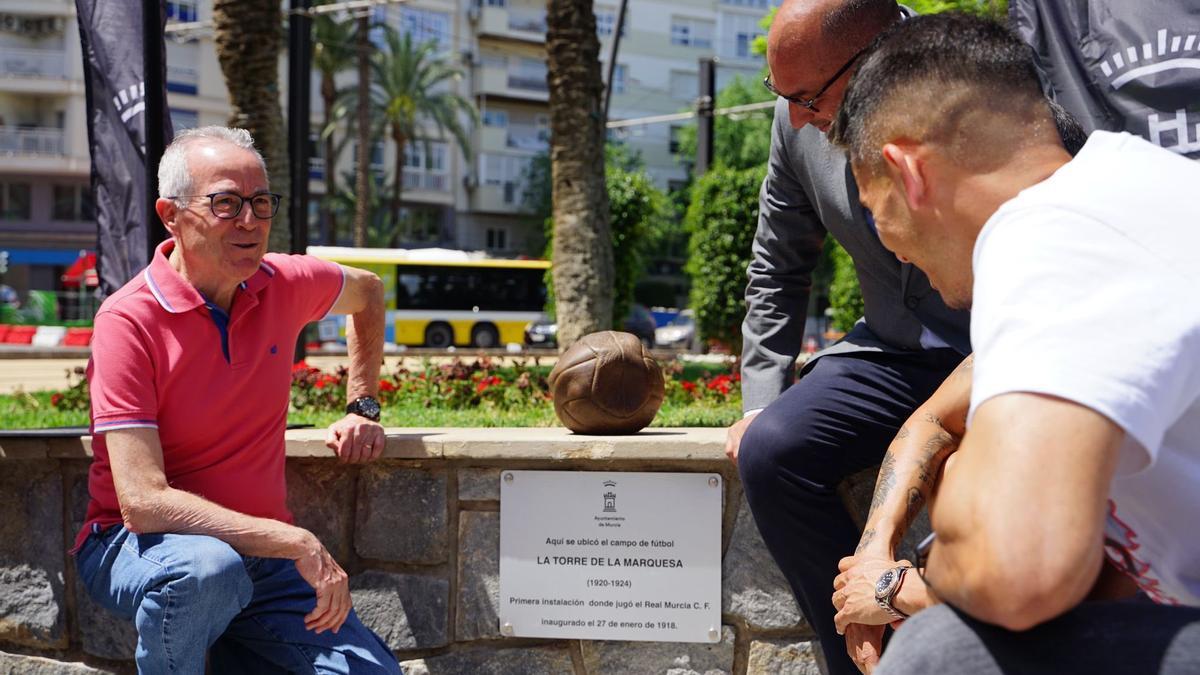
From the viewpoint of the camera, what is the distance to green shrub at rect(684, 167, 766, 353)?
20266 millimetres

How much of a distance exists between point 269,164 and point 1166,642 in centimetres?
1007

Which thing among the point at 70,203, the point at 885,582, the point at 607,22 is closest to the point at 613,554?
the point at 885,582

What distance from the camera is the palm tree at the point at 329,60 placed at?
146 ft

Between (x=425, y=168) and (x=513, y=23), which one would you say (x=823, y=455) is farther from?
(x=513, y=23)

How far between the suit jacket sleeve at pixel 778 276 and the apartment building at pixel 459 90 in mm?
43570

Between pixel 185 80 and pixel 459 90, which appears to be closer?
pixel 185 80

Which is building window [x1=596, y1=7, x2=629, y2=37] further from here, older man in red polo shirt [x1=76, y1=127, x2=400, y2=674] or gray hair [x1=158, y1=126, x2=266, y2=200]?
older man in red polo shirt [x1=76, y1=127, x2=400, y2=674]

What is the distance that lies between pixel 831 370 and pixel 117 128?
3.01 meters

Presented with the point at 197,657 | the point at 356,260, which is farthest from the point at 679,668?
the point at 356,260

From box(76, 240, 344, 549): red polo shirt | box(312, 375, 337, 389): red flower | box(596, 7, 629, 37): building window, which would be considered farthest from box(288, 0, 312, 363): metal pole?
box(596, 7, 629, 37): building window

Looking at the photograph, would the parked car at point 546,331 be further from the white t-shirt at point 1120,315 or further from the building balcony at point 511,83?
the white t-shirt at point 1120,315

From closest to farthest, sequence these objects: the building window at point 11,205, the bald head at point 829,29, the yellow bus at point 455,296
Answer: the bald head at point 829,29, the yellow bus at point 455,296, the building window at point 11,205

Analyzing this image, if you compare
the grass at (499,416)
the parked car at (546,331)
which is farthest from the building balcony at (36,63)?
the grass at (499,416)

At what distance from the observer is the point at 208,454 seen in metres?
3.30
